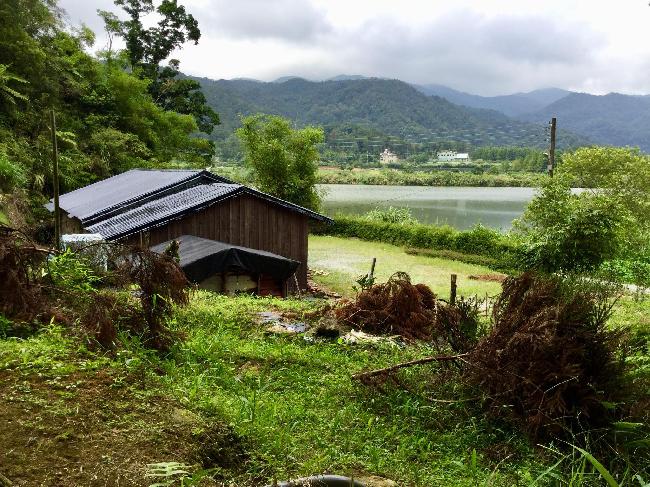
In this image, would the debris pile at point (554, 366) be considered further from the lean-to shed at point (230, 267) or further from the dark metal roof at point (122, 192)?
the dark metal roof at point (122, 192)

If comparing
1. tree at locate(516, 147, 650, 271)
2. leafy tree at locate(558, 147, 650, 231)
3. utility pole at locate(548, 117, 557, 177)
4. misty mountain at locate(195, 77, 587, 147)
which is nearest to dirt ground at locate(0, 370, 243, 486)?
tree at locate(516, 147, 650, 271)

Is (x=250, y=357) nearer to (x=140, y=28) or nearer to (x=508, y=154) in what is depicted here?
(x=140, y=28)

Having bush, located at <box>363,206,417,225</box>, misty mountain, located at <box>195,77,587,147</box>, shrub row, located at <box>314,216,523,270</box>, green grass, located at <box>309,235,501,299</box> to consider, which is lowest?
green grass, located at <box>309,235,501,299</box>

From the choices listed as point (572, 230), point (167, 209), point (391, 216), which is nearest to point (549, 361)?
point (167, 209)

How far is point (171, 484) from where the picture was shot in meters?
2.75

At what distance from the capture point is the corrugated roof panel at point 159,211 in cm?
1480

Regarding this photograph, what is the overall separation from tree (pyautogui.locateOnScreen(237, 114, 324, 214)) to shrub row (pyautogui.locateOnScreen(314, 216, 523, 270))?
3.22 meters

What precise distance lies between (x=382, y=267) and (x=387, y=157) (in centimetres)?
9866

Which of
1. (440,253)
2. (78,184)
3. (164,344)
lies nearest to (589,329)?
(164,344)

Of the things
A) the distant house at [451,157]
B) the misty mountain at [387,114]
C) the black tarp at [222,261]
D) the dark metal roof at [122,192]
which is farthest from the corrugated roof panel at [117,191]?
the misty mountain at [387,114]

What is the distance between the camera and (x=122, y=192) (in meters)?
19.8

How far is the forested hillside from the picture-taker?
24688mm

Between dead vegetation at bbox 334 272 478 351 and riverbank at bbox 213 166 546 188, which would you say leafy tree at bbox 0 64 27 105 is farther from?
riverbank at bbox 213 166 546 188

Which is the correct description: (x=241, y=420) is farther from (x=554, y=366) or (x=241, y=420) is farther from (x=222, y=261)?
(x=222, y=261)
